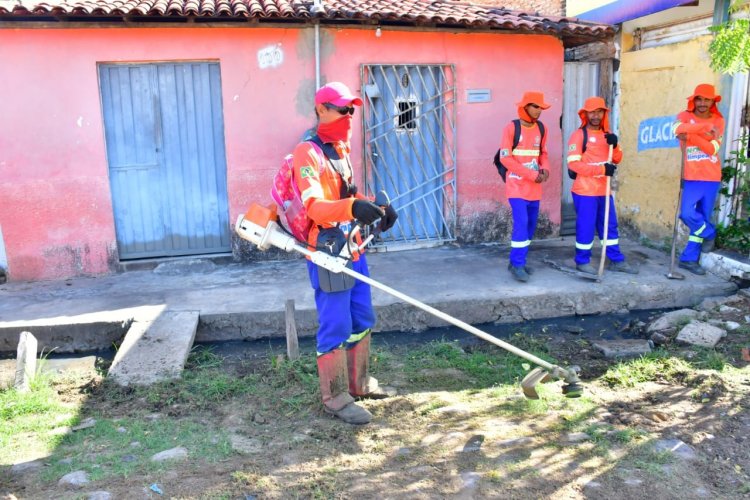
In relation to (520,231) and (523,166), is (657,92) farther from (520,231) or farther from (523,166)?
(520,231)

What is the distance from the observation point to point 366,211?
3.40 metres

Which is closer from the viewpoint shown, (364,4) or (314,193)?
(314,193)

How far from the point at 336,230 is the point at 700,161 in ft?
15.0

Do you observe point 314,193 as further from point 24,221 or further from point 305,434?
point 24,221

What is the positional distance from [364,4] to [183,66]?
89.4 inches

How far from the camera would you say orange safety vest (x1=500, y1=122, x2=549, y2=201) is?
6363 millimetres

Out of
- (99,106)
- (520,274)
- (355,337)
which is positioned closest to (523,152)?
(520,274)

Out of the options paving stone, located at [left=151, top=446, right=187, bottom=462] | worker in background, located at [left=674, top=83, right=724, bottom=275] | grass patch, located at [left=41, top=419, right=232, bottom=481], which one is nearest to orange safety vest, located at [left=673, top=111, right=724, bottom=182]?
worker in background, located at [left=674, top=83, right=724, bottom=275]

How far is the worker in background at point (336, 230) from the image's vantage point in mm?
3557

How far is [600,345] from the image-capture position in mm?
5172

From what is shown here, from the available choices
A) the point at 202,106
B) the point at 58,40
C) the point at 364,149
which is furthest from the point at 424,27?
the point at 58,40

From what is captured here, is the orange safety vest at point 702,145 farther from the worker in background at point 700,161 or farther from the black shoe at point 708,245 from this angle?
the black shoe at point 708,245

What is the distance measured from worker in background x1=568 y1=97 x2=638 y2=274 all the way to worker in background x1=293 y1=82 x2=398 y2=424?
3427 mm

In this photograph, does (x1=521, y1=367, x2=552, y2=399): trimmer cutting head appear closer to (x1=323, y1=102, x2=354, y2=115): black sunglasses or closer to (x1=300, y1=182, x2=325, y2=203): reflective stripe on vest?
(x1=300, y1=182, x2=325, y2=203): reflective stripe on vest
